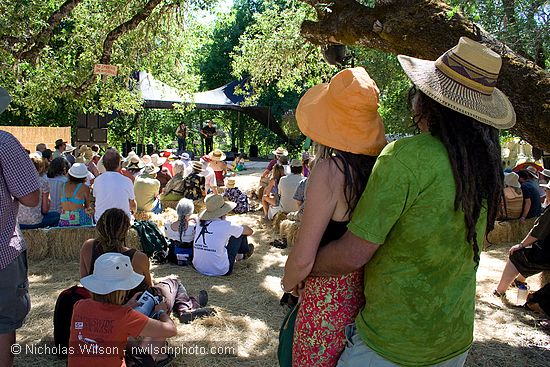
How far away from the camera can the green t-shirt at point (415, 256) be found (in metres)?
1.51

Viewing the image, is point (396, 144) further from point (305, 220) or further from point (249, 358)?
point (249, 358)

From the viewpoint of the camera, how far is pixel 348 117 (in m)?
1.76

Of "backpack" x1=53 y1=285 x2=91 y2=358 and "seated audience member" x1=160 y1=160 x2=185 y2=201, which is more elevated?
"backpack" x1=53 y1=285 x2=91 y2=358

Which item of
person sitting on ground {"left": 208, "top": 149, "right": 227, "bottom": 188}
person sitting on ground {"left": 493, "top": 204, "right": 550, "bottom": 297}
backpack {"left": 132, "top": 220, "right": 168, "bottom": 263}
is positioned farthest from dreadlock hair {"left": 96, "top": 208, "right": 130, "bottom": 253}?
person sitting on ground {"left": 208, "top": 149, "right": 227, "bottom": 188}

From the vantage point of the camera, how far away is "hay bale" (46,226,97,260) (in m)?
6.18

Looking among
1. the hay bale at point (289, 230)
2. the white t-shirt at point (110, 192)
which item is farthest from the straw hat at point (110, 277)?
the hay bale at point (289, 230)

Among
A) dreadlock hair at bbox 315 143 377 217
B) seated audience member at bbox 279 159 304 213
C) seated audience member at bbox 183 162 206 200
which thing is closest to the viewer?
dreadlock hair at bbox 315 143 377 217

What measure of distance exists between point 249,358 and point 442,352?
2422mm

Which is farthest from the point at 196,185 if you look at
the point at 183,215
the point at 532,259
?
the point at 532,259

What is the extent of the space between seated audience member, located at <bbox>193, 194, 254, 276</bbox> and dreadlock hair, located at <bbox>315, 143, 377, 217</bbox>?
150 inches

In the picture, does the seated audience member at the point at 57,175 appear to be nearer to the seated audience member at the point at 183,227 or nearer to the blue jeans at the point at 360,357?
the seated audience member at the point at 183,227

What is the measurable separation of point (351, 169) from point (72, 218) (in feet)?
18.2

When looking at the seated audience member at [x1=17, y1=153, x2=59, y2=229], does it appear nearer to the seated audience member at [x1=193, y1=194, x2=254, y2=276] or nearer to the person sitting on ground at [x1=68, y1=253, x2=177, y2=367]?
the seated audience member at [x1=193, y1=194, x2=254, y2=276]

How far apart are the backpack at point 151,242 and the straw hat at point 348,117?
4.93 meters
